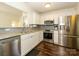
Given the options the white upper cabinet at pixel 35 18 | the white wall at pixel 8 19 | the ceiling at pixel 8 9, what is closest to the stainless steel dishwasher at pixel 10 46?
the white wall at pixel 8 19

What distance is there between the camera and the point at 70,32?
4.12 m

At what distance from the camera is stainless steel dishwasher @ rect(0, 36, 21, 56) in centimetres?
183

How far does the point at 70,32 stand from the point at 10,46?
2.71 metres

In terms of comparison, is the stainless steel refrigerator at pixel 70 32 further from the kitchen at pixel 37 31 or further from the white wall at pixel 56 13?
the white wall at pixel 56 13

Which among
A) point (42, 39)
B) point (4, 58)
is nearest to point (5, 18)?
point (4, 58)

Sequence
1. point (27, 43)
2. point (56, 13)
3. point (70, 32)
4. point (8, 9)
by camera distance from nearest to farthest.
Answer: point (8, 9) < point (27, 43) < point (70, 32) < point (56, 13)

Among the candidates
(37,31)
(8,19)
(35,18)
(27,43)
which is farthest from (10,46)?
(35,18)

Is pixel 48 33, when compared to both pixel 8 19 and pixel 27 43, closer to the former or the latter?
pixel 27 43

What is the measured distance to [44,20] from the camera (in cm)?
562

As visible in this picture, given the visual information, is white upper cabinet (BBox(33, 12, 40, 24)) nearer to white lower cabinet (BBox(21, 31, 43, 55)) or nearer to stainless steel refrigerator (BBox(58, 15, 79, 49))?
stainless steel refrigerator (BBox(58, 15, 79, 49))

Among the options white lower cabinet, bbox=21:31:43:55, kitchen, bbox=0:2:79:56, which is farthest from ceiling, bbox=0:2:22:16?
white lower cabinet, bbox=21:31:43:55

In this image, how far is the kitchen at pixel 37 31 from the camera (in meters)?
2.38

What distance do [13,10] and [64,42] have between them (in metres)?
2.45

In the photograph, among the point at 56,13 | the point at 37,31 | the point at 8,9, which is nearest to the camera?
the point at 8,9
